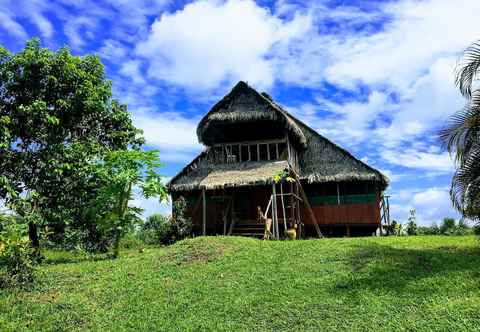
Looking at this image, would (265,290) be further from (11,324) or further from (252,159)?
(252,159)

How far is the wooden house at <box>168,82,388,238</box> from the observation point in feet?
57.9

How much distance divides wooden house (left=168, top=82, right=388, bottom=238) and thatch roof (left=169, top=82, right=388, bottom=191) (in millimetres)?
38

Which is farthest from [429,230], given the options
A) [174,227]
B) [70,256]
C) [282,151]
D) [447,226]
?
[70,256]

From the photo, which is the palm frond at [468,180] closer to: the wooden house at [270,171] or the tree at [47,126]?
the wooden house at [270,171]

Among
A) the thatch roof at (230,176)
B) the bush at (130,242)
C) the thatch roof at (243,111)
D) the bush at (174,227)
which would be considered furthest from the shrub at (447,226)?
the bush at (130,242)

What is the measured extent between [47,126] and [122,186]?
11.2 ft

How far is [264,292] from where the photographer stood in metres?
8.93

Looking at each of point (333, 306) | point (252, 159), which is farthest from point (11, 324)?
point (252, 159)

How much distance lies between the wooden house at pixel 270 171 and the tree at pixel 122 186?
354cm

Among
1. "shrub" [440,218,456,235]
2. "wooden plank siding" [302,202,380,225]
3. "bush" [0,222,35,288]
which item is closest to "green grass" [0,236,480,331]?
"bush" [0,222,35,288]

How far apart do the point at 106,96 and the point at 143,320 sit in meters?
9.25

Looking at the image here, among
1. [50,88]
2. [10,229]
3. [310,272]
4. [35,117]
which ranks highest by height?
[50,88]

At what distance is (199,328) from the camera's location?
305 inches

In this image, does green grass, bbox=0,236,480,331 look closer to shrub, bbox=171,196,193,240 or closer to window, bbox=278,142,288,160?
shrub, bbox=171,196,193,240
